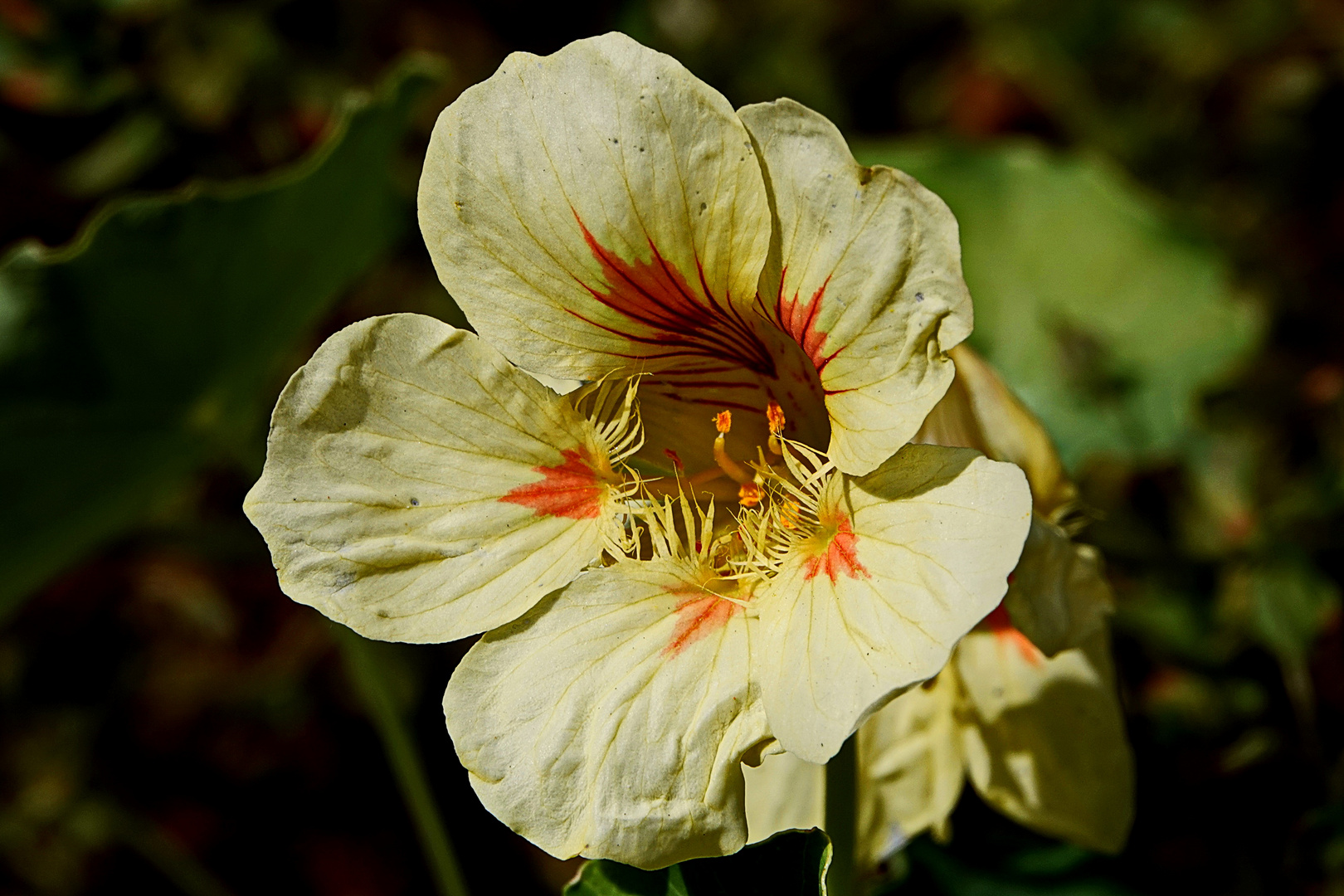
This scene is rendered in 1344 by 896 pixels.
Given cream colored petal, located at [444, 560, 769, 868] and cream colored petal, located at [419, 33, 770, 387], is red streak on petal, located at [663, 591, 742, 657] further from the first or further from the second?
cream colored petal, located at [419, 33, 770, 387]

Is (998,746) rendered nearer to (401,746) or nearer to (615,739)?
(615,739)

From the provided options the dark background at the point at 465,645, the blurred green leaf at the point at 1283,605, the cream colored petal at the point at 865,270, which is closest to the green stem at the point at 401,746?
the dark background at the point at 465,645

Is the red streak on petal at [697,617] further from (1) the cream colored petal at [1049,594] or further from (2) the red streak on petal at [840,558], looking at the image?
(1) the cream colored petal at [1049,594]

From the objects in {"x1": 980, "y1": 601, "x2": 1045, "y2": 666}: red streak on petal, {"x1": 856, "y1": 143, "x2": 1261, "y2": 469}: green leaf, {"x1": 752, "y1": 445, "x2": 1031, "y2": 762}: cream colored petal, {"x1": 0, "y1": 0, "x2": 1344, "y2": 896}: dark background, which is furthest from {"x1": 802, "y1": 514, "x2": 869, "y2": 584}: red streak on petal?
{"x1": 856, "y1": 143, "x2": 1261, "y2": 469}: green leaf

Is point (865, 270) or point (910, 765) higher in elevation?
point (865, 270)

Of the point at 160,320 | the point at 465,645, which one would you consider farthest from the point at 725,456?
the point at 465,645
